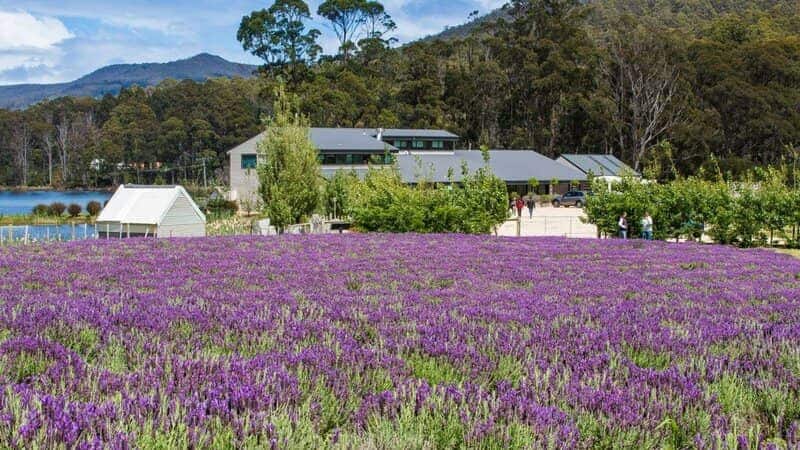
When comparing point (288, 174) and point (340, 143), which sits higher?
point (340, 143)

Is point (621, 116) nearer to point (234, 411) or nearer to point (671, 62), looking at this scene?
point (671, 62)

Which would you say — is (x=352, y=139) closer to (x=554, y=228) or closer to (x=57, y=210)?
(x=57, y=210)

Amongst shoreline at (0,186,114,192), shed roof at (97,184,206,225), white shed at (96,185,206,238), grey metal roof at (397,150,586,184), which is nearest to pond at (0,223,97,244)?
white shed at (96,185,206,238)

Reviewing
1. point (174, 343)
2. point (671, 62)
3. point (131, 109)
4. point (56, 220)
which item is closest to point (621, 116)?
point (671, 62)

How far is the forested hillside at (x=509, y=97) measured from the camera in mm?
93812

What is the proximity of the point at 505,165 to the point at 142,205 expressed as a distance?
5116cm

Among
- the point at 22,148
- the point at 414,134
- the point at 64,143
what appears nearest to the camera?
the point at 414,134

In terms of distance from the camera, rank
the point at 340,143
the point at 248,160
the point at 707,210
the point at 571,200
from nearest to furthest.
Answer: the point at 707,210 → the point at 571,200 → the point at 248,160 → the point at 340,143

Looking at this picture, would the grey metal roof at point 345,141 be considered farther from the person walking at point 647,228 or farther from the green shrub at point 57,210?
the person walking at point 647,228

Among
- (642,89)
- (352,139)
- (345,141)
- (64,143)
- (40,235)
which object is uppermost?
(642,89)

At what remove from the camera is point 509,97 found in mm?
107688

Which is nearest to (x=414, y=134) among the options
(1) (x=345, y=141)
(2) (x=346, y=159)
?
(1) (x=345, y=141)

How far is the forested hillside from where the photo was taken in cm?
9381

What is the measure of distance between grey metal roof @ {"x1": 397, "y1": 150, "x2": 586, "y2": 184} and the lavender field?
62127 millimetres
